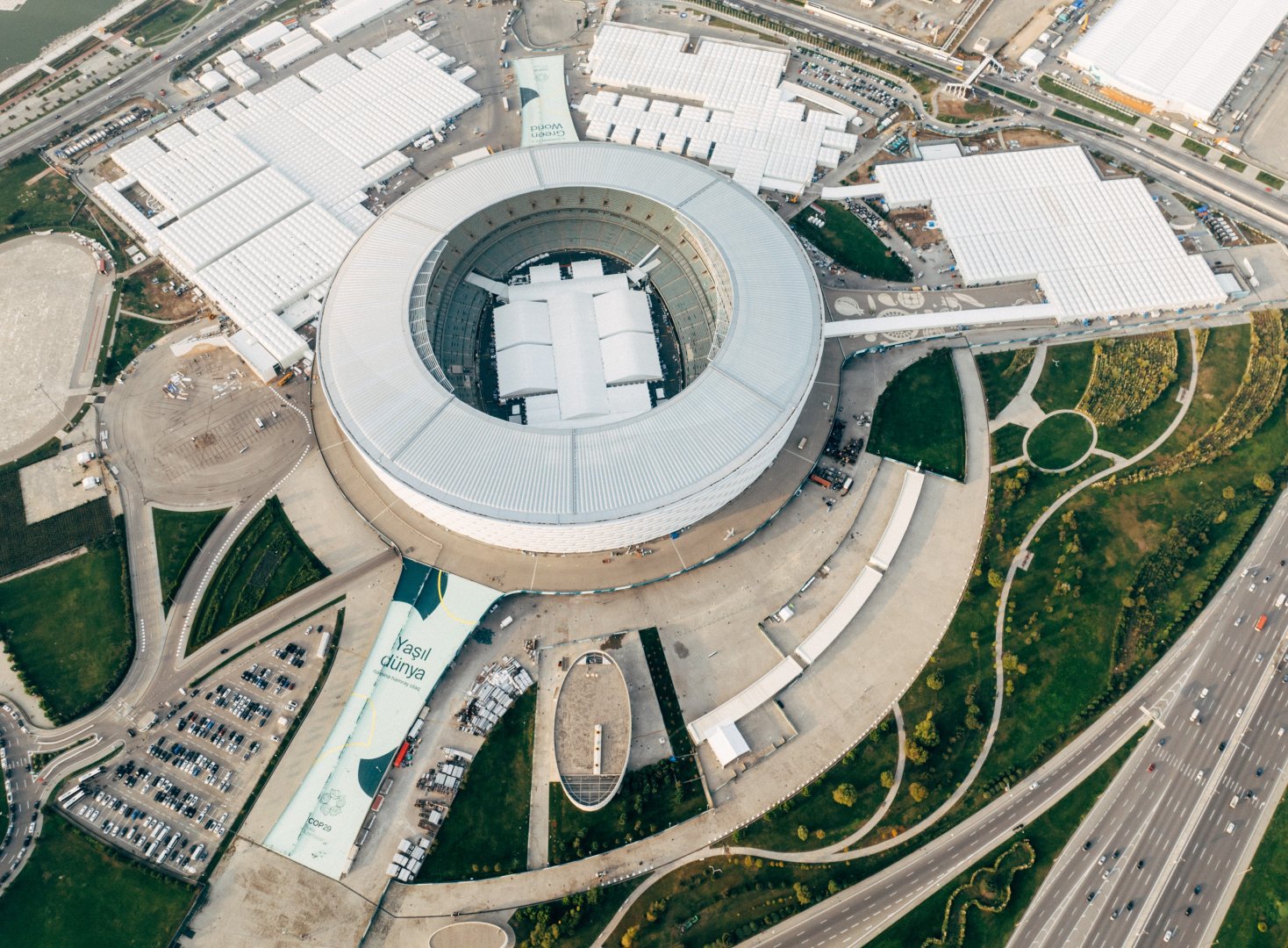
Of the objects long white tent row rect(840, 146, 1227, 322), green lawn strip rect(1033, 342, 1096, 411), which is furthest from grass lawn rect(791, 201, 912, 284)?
green lawn strip rect(1033, 342, 1096, 411)

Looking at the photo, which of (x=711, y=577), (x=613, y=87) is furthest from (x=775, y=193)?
(x=711, y=577)

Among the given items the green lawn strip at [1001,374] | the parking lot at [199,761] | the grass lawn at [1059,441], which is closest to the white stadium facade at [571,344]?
the parking lot at [199,761]

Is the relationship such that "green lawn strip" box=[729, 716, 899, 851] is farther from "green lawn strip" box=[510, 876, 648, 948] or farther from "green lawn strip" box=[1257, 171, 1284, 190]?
"green lawn strip" box=[1257, 171, 1284, 190]

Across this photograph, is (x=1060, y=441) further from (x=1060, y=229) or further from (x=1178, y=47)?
(x=1178, y=47)

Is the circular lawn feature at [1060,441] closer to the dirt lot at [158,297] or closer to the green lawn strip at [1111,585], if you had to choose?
the green lawn strip at [1111,585]

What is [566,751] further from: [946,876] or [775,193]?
[775,193]

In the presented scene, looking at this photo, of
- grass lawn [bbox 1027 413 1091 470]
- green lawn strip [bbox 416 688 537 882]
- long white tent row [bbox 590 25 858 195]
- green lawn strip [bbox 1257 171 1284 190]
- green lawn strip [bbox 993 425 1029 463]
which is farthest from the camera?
long white tent row [bbox 590 25 858 195]
